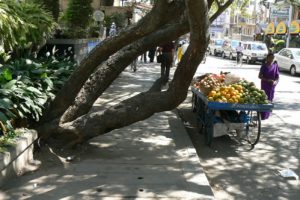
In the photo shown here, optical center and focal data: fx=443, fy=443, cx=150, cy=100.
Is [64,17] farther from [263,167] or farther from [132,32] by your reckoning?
[263,167]

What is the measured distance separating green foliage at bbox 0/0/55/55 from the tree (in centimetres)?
163

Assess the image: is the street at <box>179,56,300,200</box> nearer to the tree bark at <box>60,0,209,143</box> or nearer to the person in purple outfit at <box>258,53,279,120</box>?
the person in purple outfit at <box>258,53,279,120</box>

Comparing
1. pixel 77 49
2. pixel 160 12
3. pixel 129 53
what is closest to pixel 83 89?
pixel 129 53

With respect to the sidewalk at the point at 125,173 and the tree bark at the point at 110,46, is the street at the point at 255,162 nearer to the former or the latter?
the sidewalk at the point at 125,173

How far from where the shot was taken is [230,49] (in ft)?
127

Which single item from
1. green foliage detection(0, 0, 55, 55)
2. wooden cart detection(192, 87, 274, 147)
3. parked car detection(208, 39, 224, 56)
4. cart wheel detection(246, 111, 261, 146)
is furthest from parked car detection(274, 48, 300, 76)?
parked car detection(208, 39, 224, 56)

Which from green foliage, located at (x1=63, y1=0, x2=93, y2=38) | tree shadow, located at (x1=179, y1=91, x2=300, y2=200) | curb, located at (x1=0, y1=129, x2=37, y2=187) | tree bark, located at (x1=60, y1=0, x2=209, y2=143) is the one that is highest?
green foliage, located at (x1=63, y1=0, x2=93, y2=38)

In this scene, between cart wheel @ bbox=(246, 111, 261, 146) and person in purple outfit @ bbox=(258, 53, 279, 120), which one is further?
person in purple outfit @ bbox=(258, 53, 279, 120)

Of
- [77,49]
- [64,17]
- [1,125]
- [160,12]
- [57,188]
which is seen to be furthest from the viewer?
[64,17]

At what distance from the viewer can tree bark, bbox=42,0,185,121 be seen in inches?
267

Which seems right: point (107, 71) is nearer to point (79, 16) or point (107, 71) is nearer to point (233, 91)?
point (233, 91)

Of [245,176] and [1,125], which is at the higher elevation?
[1,125]

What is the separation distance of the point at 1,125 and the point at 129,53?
2.71 metres

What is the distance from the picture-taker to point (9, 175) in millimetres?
5293
